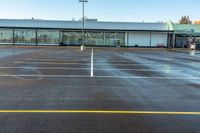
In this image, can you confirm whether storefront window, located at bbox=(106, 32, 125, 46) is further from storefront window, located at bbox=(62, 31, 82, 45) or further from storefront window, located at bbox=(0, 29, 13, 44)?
storefront window, located at bbox=(0, 29, 13, 44)

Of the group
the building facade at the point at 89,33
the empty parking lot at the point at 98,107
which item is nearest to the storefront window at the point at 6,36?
the building facade at the point at 89,33

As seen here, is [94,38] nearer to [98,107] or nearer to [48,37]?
[48,37]

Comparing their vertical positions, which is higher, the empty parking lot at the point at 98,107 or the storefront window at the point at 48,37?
the storefront window at the point at 48,37

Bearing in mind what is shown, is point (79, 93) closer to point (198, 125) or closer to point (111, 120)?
point (111, 120)

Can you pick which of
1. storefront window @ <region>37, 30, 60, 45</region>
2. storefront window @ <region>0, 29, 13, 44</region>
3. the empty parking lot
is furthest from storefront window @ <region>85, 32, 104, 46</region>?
the empty parking lot

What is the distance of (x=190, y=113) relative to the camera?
8508 millimetres

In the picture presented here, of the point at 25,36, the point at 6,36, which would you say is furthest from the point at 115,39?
the point at 6,36

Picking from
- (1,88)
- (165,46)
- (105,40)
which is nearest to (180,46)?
(165,46)

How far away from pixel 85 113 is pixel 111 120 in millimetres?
866

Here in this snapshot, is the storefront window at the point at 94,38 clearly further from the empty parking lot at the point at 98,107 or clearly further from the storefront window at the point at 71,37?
the empty parking lot at the point at 98,107

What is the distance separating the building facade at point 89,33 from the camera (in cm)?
6988

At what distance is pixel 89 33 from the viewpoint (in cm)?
7125

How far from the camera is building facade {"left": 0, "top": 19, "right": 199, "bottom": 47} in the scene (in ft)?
229

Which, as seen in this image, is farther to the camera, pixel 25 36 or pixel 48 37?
pixel 48 37
